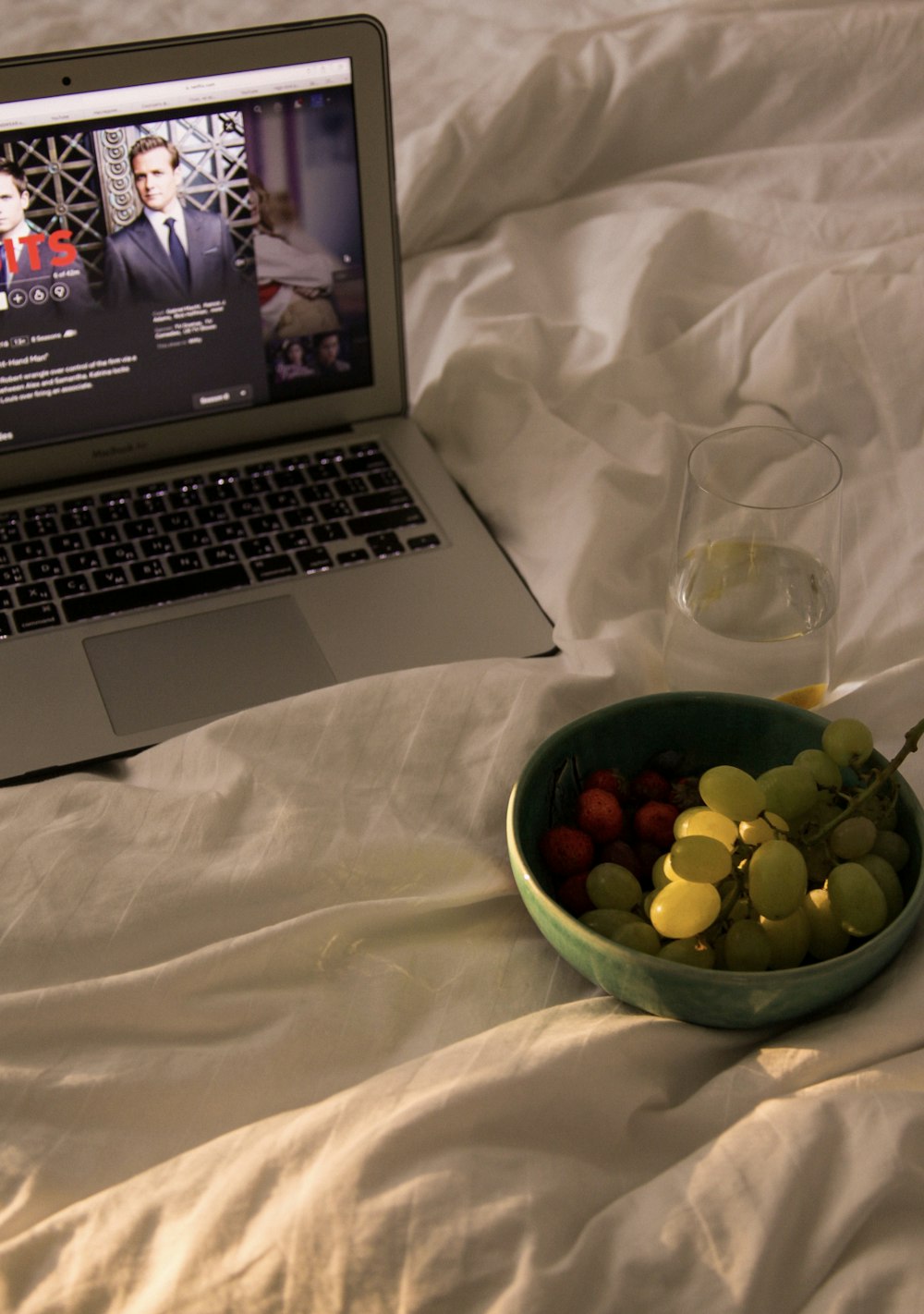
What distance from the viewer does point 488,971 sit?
0.60 metres

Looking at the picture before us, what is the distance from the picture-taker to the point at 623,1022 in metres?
0.54

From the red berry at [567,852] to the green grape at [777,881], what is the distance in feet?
0.28

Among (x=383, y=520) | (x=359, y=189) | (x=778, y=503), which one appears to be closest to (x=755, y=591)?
(x=778, y=503)

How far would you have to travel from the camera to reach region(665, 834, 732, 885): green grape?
1.70 feet

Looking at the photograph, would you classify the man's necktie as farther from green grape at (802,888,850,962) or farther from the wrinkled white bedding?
green grape at (802,888,850,962)

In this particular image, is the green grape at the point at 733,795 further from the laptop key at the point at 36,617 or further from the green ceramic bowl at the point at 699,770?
the laptop key at the point at 36,617

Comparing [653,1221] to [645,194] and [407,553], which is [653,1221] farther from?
[645,194]

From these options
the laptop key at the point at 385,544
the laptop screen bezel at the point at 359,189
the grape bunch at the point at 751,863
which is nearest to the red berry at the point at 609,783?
the grape bunch at the point at 751,863

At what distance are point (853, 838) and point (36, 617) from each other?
0.48 meters

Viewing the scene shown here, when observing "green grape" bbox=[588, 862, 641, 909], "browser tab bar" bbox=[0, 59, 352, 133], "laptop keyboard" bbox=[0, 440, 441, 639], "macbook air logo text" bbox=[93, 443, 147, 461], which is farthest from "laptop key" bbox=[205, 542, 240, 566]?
"green grape" bbox=[588, 862, 641, 909]

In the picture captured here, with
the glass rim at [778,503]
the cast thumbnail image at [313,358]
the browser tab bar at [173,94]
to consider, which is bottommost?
the cast thumbnail image at [313,358]

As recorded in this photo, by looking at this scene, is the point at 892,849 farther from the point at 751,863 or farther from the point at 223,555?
the point at 223,555

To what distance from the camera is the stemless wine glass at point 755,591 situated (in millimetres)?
666

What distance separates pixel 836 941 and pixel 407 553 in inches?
15.3
